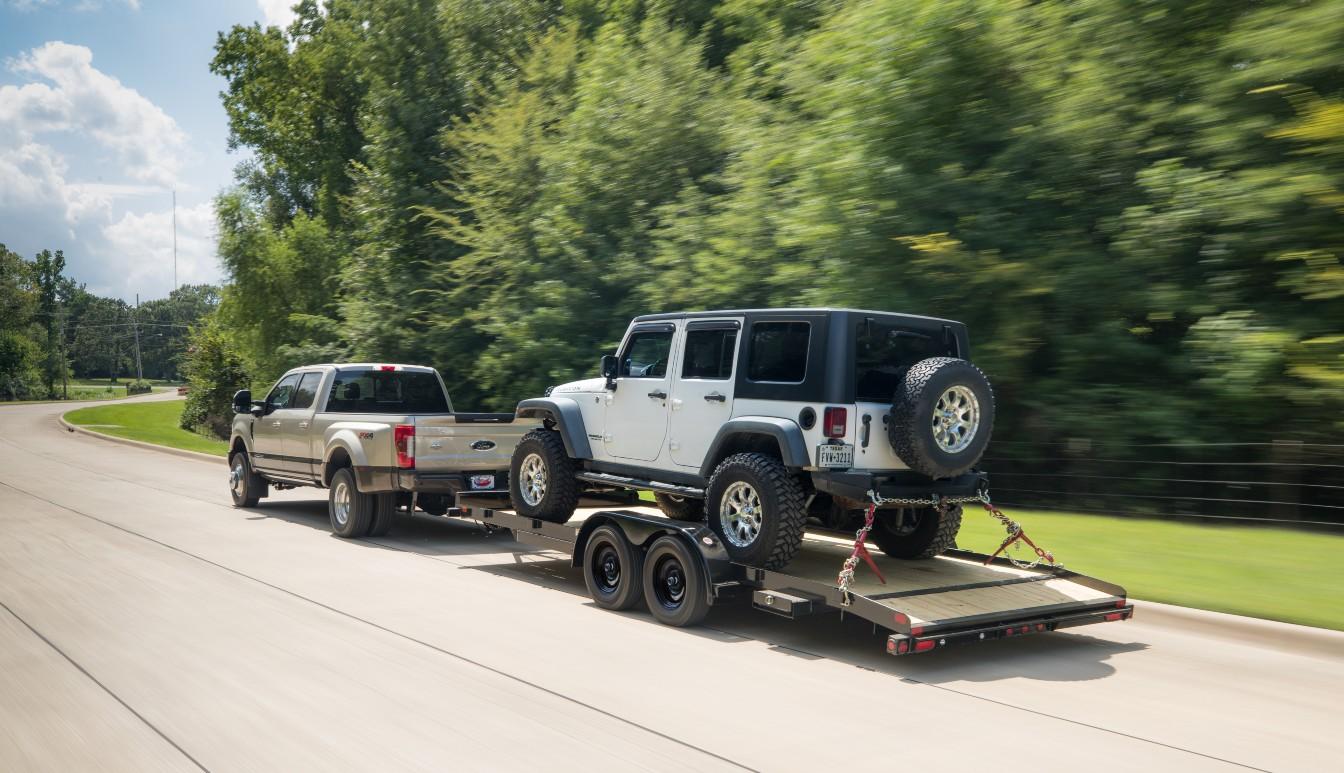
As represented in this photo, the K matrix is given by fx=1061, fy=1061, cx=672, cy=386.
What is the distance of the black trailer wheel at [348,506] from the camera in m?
12.3

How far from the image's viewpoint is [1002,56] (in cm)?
1302

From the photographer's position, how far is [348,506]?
41.0 feet

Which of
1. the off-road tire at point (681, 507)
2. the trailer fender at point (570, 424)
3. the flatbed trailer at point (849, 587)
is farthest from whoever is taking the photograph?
the off-road tire at point (681, 507)

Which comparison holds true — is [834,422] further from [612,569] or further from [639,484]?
[612,569]

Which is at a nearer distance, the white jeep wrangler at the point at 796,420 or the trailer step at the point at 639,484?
the white jeep wrangler at the point at 796,420

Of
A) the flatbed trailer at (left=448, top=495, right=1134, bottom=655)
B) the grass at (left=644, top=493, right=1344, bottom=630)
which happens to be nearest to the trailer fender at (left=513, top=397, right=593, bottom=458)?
the flatbed trailer at (left=448, top=495, right=1134, bottom=655)

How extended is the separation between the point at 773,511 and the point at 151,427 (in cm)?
3985

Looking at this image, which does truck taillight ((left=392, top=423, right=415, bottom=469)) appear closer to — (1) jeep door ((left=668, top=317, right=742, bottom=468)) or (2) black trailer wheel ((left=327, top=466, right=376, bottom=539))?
(2) black trailer wheel ((left=327, top=466, right=376, bottom=539))

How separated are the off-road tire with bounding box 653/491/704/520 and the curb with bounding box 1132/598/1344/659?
3.87m

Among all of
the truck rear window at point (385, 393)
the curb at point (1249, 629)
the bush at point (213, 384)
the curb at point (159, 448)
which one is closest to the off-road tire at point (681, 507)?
the curb at point (1249, 629)

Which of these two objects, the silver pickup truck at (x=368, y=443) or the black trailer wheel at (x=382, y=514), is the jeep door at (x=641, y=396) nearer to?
the silver pickup truck at (x=368, y=443)

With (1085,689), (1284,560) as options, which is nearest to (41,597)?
(1085,689)

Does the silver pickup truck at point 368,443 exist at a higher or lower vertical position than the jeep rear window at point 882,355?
lower

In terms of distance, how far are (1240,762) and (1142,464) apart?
8280mm
